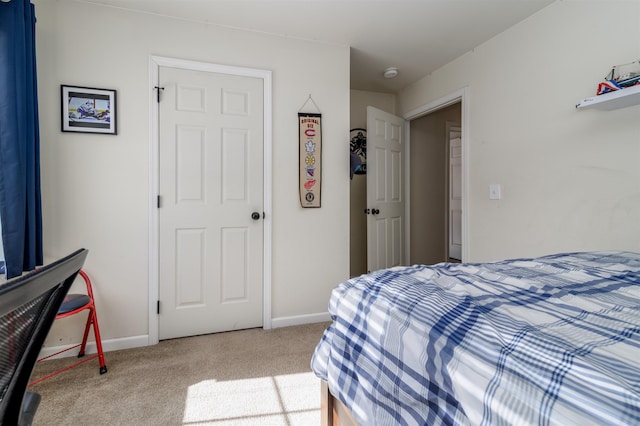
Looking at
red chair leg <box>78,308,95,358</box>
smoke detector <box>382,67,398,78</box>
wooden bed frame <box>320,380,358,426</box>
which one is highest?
smoke detector <box>382,67,398,78</box>

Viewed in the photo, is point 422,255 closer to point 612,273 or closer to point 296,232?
point 296,232

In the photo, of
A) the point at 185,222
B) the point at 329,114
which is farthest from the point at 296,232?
the point at 329,114

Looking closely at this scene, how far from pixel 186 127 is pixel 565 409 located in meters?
2.61

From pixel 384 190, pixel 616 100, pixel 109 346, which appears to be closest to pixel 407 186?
pixel 384 190

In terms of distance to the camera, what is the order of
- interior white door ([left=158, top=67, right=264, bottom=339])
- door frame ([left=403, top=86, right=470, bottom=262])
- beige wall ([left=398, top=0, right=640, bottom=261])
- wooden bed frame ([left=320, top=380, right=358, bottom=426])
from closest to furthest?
wooden bed frame ([left=320, top=380, right=358, bottom=426])
beige wall ([left=398, top=0, right=640, bottom=261])
interior white door ([left=158, top=67, right=264, bottom=339])
door frame ([left=403, top=86, right=470, bottom=262])

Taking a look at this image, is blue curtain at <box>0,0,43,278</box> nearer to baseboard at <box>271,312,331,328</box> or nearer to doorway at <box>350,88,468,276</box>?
baseboard at <box>271,312,331,328</box>

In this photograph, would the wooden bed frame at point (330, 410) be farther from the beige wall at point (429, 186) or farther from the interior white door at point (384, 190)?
the beige wall at point (429, 186)

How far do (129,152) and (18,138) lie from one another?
63 cm

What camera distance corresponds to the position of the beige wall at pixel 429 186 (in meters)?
3.99

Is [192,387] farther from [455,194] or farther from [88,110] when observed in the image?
[455,194]

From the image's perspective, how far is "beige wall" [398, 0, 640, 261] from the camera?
179cm

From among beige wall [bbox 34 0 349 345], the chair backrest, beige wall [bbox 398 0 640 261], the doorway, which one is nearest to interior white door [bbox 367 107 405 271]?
the doorway

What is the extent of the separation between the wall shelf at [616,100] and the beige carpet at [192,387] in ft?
7.29

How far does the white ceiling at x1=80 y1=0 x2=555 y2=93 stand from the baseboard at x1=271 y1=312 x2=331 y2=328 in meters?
2.42
